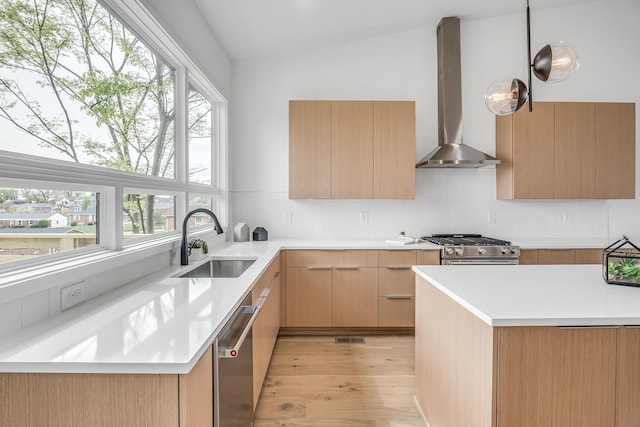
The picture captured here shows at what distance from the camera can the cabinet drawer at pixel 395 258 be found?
3234 millimetres

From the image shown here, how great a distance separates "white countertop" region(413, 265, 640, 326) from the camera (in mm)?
1184

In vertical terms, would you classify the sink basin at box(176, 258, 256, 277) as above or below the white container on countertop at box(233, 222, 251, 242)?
below

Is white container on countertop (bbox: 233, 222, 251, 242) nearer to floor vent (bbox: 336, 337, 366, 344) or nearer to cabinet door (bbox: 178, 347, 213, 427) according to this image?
floor vent (bbox: 336, 337, 366, 344)

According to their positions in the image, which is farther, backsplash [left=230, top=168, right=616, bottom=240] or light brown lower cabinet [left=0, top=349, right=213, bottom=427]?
backsplash [left=230, top=168, right=616, bottom=240]

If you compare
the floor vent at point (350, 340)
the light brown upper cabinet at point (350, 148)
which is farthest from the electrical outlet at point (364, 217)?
the floor vent at point (350, 340)

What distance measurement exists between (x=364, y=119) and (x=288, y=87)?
3.31 ft

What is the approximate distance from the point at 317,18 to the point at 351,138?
45.4 inches

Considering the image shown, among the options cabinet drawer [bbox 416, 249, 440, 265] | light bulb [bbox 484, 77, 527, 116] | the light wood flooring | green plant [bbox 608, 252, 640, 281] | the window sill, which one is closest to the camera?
the window sill

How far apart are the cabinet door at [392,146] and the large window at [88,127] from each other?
1773mm

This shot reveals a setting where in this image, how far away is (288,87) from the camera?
149 inches

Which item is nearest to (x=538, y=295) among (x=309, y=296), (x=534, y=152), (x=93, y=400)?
(x=93, y=400)

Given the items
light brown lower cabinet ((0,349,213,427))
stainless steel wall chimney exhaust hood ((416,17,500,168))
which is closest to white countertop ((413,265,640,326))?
light brown lower cabinet ((0,349,213,427))

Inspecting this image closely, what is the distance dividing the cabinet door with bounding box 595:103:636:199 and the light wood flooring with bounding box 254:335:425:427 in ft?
8.64

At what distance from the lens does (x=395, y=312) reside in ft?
10.6
